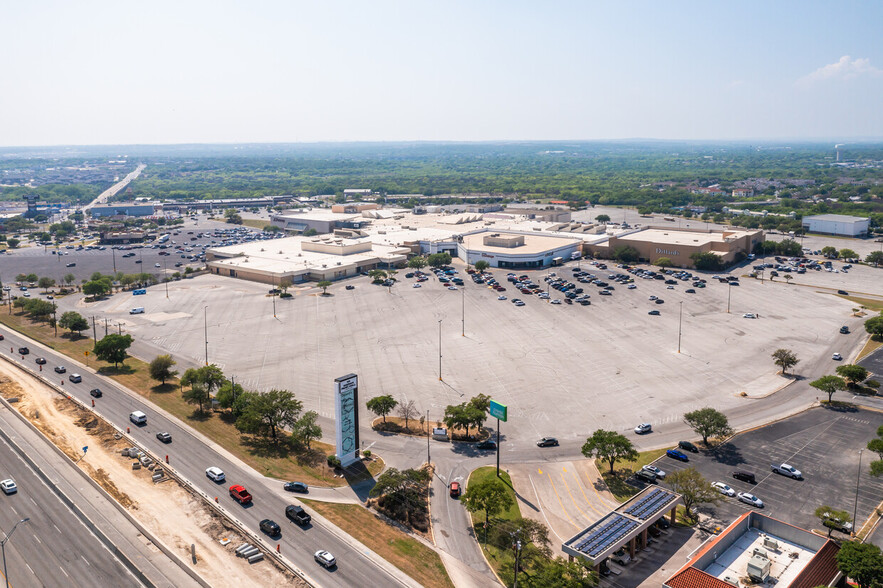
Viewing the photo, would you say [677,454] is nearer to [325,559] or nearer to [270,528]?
[325,559]

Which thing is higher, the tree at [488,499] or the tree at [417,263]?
the tree at [417,263]

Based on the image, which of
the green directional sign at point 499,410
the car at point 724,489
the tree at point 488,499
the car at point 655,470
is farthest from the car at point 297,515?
the car at point 724,489

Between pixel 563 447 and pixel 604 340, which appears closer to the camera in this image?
pixel 563 447

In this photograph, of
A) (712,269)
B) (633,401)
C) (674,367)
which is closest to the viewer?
(633,401)

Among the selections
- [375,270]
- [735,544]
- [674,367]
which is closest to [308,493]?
A: [735,544]

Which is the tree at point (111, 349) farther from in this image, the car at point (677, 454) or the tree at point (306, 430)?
the car at point (677, 454)

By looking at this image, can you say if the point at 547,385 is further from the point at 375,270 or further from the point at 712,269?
the point at 712,269

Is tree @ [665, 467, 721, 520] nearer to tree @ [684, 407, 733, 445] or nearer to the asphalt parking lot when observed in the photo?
the asphalt parking lot
